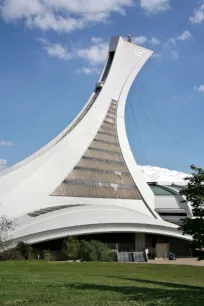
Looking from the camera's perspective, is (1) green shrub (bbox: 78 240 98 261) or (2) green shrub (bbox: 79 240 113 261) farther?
(2) green shrub (bbox: 79 240 113 261)

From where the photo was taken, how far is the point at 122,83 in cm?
6644

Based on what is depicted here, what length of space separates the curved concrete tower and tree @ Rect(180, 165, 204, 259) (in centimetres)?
2338

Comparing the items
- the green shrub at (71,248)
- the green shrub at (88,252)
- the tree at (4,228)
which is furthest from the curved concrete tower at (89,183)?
the green shrub at (88,252)

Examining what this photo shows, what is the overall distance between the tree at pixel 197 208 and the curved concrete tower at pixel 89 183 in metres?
23.4

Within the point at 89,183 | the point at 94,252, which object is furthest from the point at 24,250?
the point at 89,183

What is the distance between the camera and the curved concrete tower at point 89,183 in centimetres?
4228

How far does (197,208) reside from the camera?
17.6 meters

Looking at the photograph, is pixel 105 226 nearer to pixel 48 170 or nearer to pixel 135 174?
pixel 48 170

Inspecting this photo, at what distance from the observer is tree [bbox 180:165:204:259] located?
56.0 feet

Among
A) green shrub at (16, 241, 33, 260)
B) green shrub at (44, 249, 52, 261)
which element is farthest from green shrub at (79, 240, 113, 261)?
green shrub at (16, 241, 33, 260)

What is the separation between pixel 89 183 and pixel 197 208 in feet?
112

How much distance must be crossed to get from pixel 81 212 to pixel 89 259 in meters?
6.24

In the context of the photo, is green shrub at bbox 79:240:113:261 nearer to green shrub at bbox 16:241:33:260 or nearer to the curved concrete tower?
the curved concrete tower

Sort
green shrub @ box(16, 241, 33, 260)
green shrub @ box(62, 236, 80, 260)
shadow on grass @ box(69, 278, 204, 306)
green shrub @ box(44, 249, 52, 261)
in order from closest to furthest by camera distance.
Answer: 1. shadow on grass @ box(69, 278, 204, 306)
2. green shrub @ box(16, 241, 33, 260)
3. green shrub @ box(44, 249, 52, 261)
4. green shrub @ box(62, 236, 80, 260)
